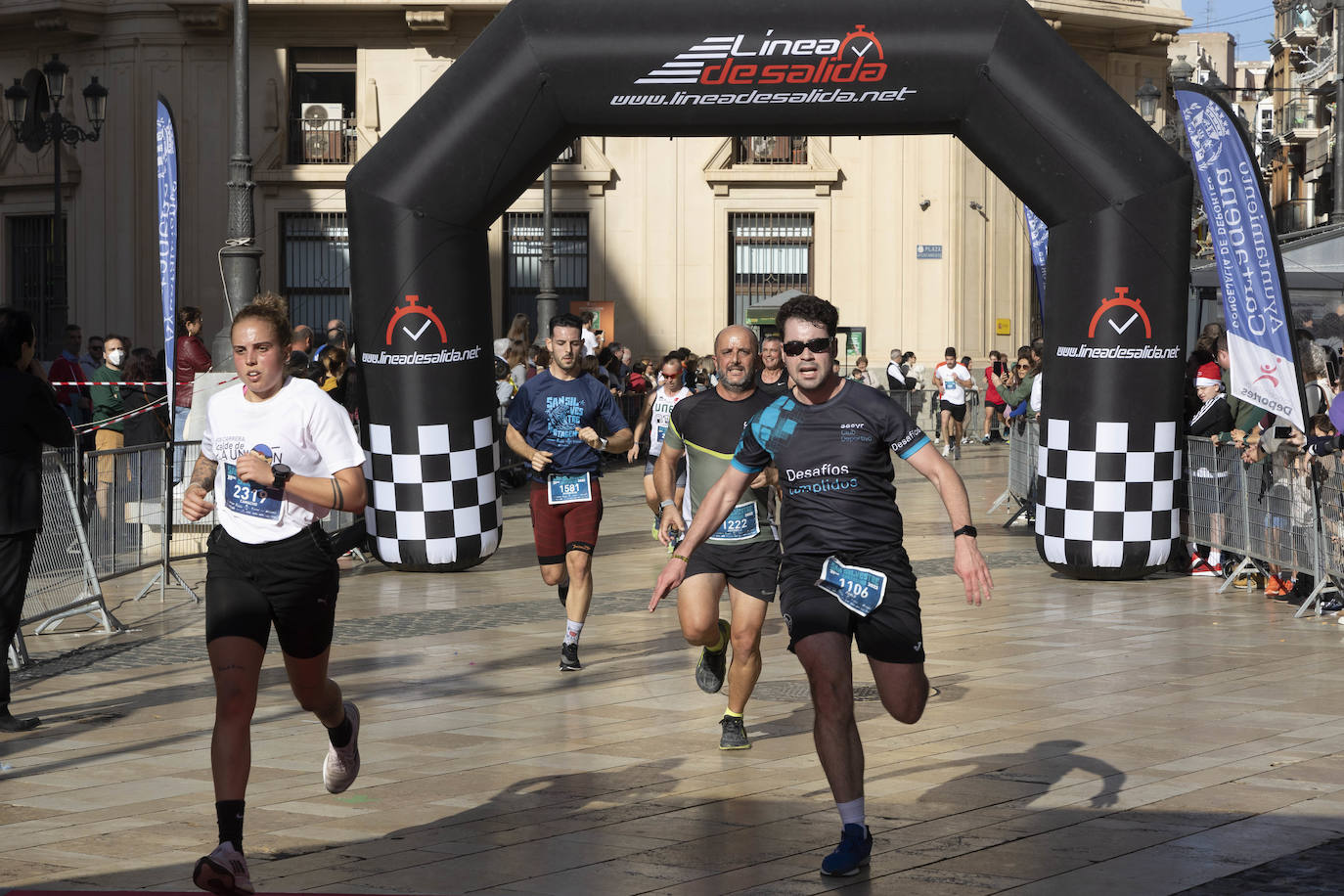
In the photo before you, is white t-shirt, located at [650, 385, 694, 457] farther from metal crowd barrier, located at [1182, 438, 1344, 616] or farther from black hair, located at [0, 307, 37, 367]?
black hair, located at [0, 307, 37, 367]

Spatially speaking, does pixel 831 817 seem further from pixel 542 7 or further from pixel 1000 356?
pixel 1000 356

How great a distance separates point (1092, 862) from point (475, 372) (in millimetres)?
7846

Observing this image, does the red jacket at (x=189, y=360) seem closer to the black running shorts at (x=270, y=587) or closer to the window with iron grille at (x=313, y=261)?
the black running shorts at (x=270, y=587)

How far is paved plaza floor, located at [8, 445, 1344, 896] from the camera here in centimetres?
552

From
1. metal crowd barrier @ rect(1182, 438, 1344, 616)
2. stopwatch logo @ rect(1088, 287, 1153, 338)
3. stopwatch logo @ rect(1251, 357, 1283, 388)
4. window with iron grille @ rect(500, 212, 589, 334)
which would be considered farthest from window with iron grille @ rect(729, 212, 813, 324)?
stopwatch logo @ rect(1251, 357, 1283, 388)

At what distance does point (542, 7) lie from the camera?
11969 millimetres

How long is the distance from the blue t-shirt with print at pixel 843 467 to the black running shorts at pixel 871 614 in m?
0.06

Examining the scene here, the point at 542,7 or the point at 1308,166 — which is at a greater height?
the point at 1308,166

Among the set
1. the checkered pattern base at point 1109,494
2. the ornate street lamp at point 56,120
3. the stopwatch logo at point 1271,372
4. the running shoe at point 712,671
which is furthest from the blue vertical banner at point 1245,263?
the ornate street lamp at point 56,120

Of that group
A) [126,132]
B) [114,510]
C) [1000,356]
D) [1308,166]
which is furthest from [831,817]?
[1308,166]

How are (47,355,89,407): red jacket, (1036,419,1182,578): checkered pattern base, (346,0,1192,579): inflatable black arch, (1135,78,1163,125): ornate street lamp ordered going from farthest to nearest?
(1135,78,1163,125): ornate street lamp < (47,355,89,407): red jacket < (1036,419,1182,578): checkered pattern base < (346,0,1192,579): inflatable black arch

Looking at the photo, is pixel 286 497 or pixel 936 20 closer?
pixel 286 497

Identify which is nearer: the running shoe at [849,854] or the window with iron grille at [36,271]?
the running shoe at [849,854]

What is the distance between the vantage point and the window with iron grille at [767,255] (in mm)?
33344
